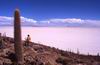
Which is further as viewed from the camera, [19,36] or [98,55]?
[98,55]

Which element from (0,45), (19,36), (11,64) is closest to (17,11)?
(19,36)

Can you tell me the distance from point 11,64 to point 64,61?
12738 mm

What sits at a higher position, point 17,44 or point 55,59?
point 17,44

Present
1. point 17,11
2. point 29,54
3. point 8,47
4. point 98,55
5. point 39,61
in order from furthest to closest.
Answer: point 98,55
point 8,47
point 29,54
point 39,61
point 17,11

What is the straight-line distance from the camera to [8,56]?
49.7m

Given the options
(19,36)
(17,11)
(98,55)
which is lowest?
(98,55)

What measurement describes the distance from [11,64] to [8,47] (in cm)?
1026

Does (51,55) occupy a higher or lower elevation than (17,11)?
lower

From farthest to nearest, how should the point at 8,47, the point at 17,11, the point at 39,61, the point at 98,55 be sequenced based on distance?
the point at 98,55 → the point at 8,47 → the point at 39,61 → the point at 17,11

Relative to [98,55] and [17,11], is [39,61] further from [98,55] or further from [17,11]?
[98,55]

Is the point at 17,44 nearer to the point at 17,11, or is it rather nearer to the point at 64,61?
the point at 17,11

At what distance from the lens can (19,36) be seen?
44844 mm

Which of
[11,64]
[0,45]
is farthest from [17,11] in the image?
→ [0,45]

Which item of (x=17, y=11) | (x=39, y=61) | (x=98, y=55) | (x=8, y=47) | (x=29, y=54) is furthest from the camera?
(x=98, y=55)
